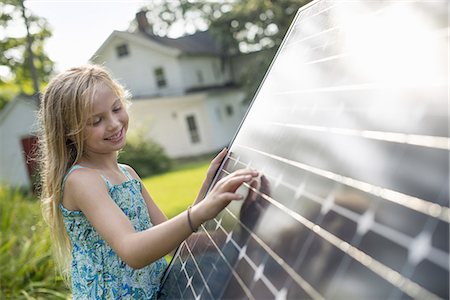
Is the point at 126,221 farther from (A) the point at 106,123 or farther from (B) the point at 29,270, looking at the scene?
(B) the point at 29,270

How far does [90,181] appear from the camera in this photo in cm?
235

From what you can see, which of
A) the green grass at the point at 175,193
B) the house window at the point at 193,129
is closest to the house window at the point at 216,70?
the house window at the point at 193,129

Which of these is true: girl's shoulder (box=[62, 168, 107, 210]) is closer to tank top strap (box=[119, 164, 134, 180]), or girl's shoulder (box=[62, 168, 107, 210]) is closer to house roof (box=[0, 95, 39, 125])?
tank top strap (box=[119, 164, 134, 180])

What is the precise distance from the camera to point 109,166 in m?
A: 2.67

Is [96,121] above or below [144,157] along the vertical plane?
above

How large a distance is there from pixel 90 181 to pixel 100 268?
18.2 inches

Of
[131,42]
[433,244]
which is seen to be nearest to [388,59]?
[433,244]

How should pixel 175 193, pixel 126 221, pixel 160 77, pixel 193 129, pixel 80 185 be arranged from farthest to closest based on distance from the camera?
pixel 160 77
pixel 193 129
pixel 175 193
pixel 80 185
pixel 126 221

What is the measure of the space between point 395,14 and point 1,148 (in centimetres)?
3097

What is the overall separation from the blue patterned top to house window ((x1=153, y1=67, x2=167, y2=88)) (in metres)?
32.6

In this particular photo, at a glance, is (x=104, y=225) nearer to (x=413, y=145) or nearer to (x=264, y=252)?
(x=264, y=252)

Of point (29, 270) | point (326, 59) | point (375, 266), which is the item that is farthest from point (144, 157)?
point (375, 266)

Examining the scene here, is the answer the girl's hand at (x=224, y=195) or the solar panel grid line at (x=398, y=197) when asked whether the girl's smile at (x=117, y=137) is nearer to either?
the girl's hand at (x=224, y=195)

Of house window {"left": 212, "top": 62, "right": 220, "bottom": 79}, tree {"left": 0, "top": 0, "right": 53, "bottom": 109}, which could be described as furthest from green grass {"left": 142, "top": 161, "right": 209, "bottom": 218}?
house window {"left": 212, "top": 62, "right": 220, "bottom": 79}
